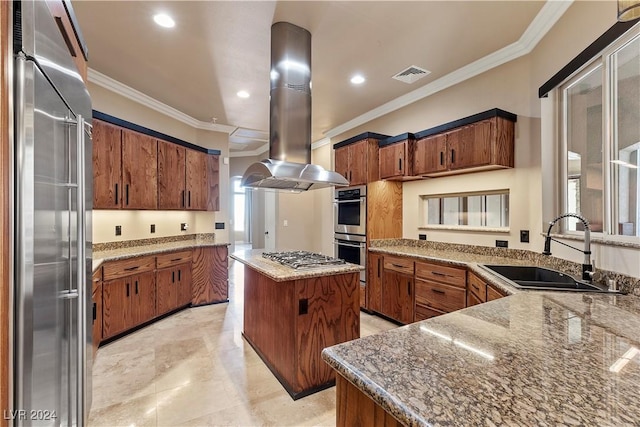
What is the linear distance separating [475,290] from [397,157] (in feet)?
5.97

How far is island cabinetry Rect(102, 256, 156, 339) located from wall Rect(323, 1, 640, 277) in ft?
11.0

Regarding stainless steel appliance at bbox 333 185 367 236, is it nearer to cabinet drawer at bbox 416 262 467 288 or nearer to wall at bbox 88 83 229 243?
cabinet drawer at bbox 416 262 467 288

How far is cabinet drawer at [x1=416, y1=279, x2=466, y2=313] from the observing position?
2.71 m

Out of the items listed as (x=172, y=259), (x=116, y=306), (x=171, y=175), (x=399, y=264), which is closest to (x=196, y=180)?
(x=171, y=175)

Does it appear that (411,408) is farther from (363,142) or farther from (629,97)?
(363,142)

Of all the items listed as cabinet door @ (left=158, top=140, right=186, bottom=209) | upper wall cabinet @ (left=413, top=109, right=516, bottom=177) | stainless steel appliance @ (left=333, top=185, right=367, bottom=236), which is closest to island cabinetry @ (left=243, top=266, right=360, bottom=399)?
stainless steel appliance @ (left=333, top=185, right=367, bottom=236)

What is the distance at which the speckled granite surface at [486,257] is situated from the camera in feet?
5.61

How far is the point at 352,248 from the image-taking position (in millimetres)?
4062

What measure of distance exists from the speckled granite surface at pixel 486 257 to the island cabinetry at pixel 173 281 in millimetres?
2503

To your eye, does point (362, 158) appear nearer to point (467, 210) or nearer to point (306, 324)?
point (467, 210)

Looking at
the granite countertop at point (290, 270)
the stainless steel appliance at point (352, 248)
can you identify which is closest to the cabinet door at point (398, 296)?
the stainless steel appliance at point (352, 248)

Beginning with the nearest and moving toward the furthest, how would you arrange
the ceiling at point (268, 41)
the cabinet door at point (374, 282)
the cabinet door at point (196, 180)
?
the ceiling at point (268, 41)
the cabinet door at point (374, 282)
the cabinet door at point (196, 180)

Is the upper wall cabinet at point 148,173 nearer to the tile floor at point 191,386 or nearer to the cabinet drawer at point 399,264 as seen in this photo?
the tile floor at point 191,386

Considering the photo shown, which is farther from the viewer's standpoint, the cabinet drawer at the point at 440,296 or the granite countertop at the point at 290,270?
the cabinet drawer at the point at 440,296
